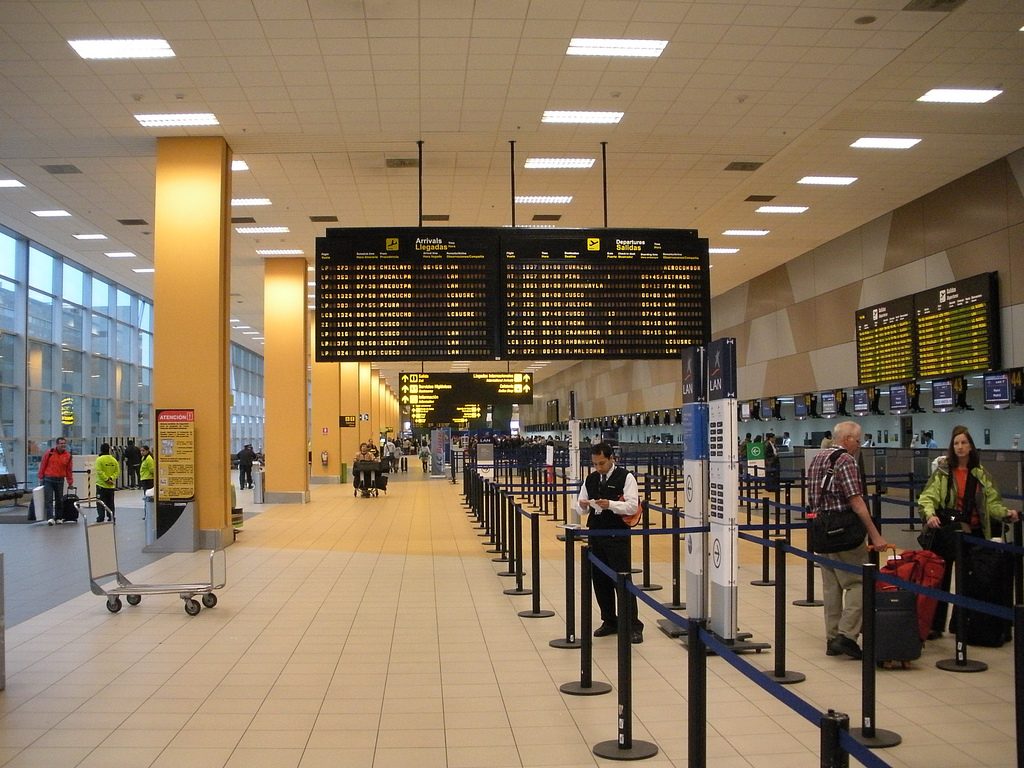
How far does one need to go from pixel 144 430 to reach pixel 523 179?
23.6 metres

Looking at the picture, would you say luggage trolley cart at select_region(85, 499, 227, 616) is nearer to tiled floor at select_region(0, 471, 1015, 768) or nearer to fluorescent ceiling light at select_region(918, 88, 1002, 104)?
tiled floor at select_region(0, 471, 1015, 768)

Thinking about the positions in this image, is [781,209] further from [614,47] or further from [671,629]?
[671,629]

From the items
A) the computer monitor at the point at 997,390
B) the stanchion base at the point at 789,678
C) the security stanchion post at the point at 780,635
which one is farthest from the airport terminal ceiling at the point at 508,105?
the stanchion base at the point at 789,678

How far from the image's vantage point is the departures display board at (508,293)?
465 inches

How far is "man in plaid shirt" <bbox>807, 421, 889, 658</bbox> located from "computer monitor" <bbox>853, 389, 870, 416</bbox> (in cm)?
1277

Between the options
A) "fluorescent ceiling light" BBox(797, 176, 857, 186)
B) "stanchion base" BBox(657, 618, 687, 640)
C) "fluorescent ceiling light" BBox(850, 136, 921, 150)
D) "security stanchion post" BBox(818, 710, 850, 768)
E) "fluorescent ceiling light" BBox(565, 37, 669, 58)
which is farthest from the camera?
"fluorescent ceiling light" BBox(797, 176, 857, 186)

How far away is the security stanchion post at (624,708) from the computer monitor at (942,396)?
1299 centimetres

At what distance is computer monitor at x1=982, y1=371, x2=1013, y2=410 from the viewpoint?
13.7m

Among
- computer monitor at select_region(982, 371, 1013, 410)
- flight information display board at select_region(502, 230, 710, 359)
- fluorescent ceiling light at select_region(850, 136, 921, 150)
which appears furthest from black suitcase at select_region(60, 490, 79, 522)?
computer monitor at select_region(982, 371, 1013, 410)

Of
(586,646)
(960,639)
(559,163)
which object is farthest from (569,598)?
(559,163)

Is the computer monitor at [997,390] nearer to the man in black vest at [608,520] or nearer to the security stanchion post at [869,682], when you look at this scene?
the man in black vest at [608,520]

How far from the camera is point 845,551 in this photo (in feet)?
22.1

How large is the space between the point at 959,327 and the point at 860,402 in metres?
4.36

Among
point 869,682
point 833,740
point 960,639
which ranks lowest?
point 960,639
